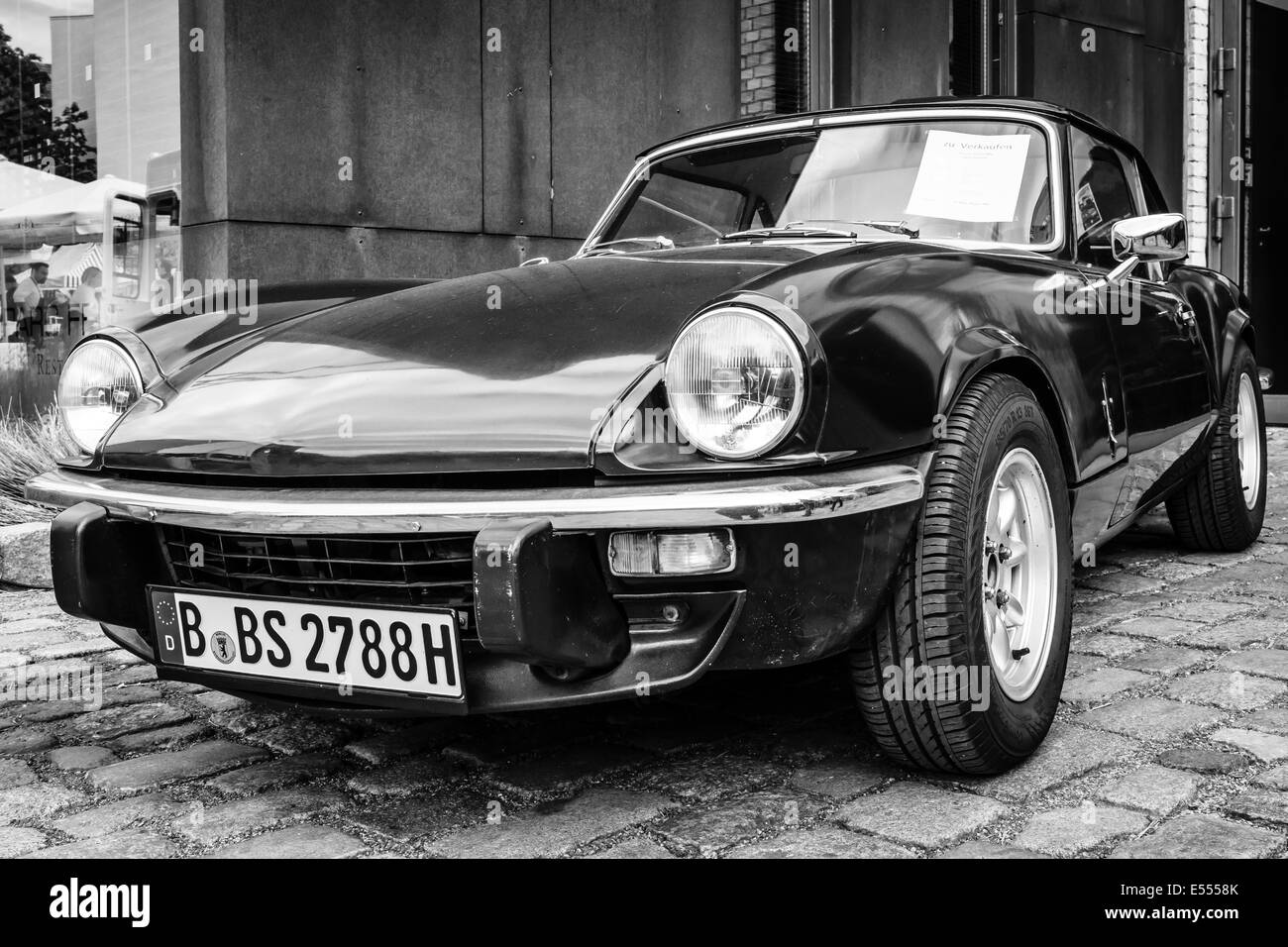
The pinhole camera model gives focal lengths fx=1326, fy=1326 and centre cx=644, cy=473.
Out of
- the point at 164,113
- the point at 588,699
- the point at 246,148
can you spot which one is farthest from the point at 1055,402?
the point at 164,113

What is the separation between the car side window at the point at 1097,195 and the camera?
3.28 m

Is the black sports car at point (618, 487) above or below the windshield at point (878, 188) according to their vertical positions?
below

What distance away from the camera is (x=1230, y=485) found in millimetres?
4332

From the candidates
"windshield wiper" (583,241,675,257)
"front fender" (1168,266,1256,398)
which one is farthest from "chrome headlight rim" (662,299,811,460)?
"front fender" (1168,266,1256,398)

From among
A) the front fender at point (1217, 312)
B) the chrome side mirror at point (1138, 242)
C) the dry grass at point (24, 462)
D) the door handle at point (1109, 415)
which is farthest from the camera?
the dry grass at point (24, 462)

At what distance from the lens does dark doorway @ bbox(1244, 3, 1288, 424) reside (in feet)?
33.7

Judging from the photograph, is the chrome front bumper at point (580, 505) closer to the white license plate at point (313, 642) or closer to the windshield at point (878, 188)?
the white license plate at point (313, 642)

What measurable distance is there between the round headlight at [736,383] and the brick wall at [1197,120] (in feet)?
29.5

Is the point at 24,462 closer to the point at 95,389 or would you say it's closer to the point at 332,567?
the point at 95,389

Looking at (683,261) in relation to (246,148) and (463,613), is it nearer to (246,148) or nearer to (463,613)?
(463,613)

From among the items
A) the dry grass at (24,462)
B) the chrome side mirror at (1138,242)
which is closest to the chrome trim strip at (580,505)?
the chrome side mirror at (1138,242)

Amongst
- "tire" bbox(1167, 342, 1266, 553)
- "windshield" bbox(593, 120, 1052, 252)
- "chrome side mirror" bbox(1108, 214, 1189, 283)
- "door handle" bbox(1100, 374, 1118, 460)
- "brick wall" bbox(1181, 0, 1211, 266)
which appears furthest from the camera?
"brick wall" bbox(1181, 0, 1211, 266)

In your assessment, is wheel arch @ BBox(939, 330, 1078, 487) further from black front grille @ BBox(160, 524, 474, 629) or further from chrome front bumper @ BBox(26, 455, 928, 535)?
black front grille @ BBox(160, 524, 474, 629)

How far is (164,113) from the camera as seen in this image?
6.36 m
